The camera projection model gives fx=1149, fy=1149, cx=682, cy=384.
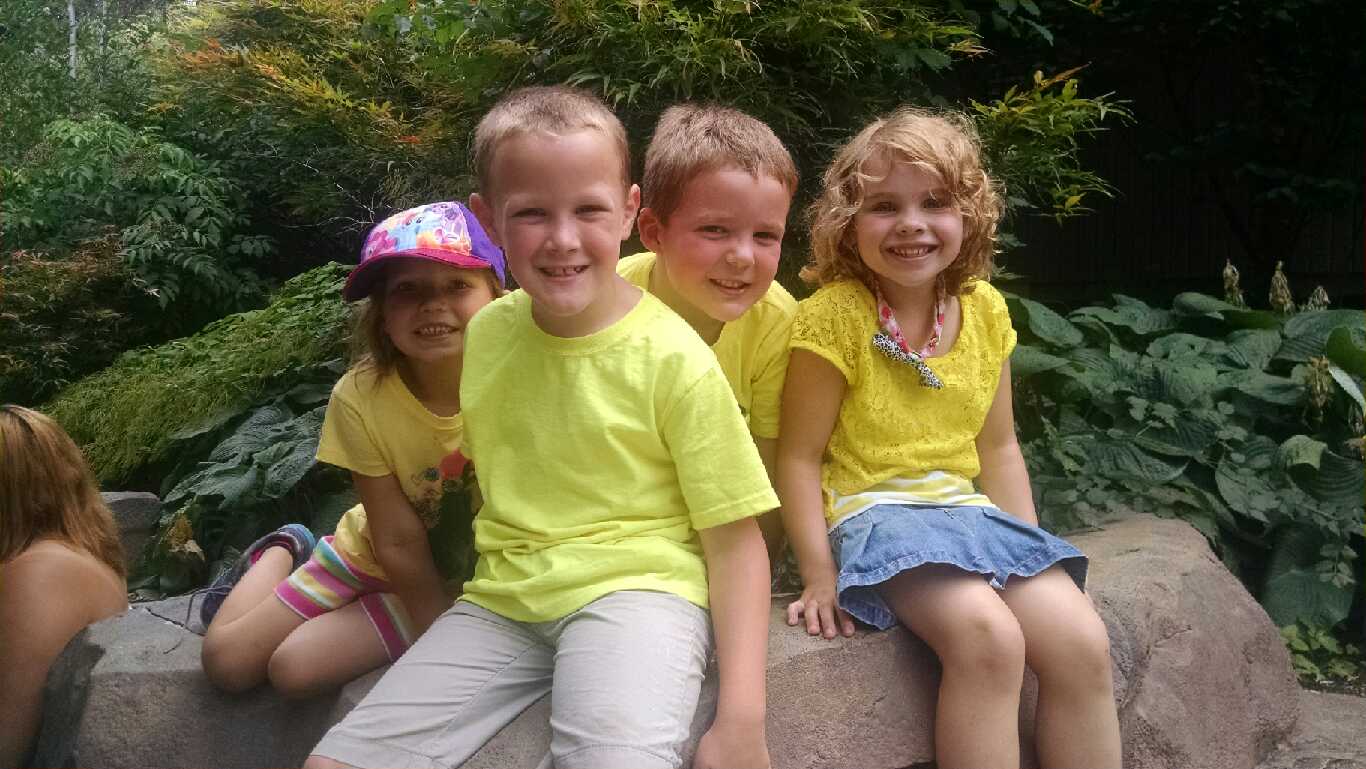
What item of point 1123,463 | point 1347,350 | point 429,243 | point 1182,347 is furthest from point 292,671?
point 1347,350

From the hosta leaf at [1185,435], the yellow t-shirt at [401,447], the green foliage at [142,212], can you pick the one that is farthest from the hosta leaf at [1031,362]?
the green foliage at [142,212]

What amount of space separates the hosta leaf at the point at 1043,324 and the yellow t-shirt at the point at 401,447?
2.20m

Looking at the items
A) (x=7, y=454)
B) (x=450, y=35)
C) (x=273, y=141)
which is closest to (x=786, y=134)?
(x=450, y=35)

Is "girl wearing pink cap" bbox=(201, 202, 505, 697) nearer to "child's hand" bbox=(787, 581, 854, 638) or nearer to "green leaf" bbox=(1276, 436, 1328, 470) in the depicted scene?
"child's hand" bbox=(787, 581, 854, 638)

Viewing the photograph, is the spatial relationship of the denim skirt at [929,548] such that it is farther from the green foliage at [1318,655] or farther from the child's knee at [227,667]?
the green foliage at [1318,655]

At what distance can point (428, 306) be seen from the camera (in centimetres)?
231

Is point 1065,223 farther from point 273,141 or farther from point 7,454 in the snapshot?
point 7,454

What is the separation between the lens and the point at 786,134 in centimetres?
362

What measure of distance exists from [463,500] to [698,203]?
0.77 m

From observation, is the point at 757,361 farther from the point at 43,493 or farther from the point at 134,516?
the point at 134,516

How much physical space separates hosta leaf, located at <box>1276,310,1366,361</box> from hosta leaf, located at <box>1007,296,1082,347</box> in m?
0.86

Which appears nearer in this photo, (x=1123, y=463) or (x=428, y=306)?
(x=428, y=306)

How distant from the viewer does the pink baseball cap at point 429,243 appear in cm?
232

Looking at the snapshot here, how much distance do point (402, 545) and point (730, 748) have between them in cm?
86
